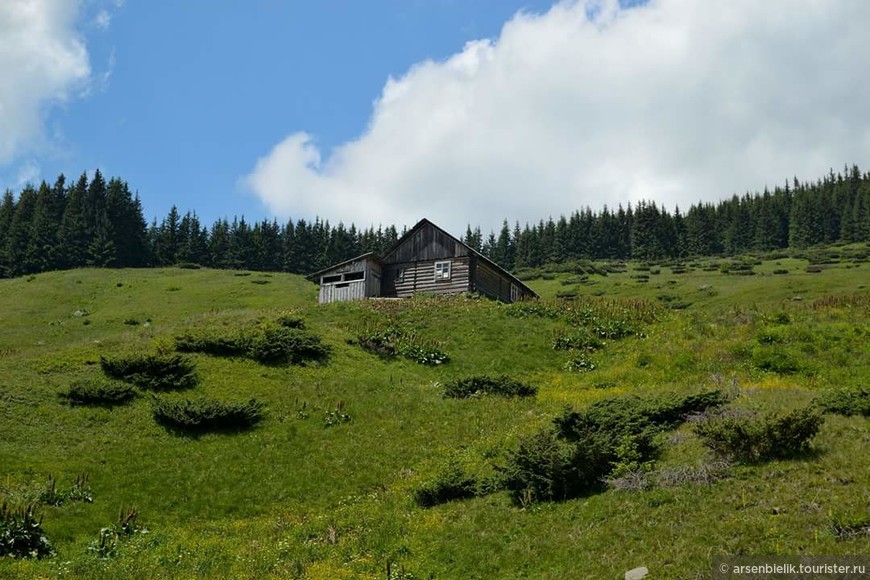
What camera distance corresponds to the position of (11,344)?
48.8 m

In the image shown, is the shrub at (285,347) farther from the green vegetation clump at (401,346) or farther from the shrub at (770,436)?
the shrub at (770,436)

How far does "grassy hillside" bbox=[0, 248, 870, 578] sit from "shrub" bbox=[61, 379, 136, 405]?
0.36 metres

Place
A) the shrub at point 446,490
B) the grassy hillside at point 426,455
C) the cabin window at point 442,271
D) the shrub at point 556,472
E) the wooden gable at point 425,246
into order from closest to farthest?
the grassy hillside at point 426,455 → the shrub at point 556,472 → the shrub at point 446,490 → the cabin window at point 442,271 → the wooden gable at point 425,246

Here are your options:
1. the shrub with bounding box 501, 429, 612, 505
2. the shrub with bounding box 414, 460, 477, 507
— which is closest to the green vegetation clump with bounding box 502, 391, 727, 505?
the shrub with bounding box 501, 429, 612, 505

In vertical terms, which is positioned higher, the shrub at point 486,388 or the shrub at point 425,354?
the shrub at point 425,354

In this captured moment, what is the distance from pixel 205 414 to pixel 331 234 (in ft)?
370

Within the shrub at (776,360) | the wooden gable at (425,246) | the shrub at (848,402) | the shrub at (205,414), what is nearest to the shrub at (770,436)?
the shrub at (848,402)

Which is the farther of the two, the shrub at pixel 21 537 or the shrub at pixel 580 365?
the shrub at pixel 580 365

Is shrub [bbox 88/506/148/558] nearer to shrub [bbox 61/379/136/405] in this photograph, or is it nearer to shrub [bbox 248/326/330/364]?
shrub [bbox 61/379/136/405]

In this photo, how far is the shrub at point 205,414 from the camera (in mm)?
22969

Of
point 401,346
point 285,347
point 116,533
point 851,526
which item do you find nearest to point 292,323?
point 285,347

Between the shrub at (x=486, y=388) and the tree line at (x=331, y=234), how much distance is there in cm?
9565

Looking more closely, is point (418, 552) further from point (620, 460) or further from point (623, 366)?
point (623, 366)

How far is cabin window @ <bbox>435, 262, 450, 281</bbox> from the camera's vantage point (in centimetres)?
5412
